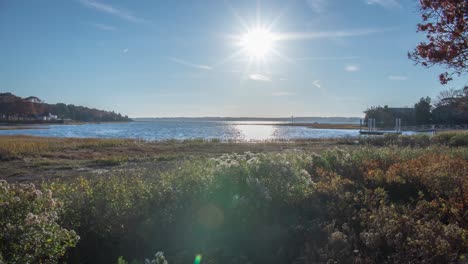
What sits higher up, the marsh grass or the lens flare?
the marsh grass

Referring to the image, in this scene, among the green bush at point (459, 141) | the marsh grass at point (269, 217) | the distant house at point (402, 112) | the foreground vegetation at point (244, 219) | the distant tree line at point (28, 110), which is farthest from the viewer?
the distant tree line at point (28, 110)

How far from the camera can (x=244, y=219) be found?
5797 mm

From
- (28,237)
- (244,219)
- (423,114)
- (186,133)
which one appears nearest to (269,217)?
(244,219)

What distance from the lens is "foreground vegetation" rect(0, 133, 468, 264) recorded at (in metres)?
4.23

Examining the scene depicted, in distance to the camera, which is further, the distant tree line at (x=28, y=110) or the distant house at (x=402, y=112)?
the distant tree line at (x=28, y=110)

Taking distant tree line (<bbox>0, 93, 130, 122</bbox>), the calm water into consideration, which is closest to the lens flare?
the calm water

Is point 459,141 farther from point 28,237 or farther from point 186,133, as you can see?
point 186,133

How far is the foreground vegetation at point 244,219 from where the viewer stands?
423 cm

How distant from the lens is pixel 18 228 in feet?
13.0

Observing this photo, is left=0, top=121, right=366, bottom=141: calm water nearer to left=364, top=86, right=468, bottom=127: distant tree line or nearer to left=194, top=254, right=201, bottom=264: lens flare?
left=364, top=86, right=468, bottom=127: distant tree line

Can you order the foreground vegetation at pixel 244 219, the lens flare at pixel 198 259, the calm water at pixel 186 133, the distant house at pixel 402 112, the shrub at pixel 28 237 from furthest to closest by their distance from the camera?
the distant house at pixel 402 112 → the calm water at pixel 186 133 → the lens flare at pixel 198 259 → the foreground vegetation at pixel 244 219 → the shrub at pixel 28 237

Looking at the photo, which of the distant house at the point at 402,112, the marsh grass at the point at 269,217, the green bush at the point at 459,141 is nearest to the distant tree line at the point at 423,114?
the distant house at the point at 402,112

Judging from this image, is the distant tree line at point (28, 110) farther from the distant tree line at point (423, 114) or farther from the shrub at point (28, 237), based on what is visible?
the shrub at point (28, 237)

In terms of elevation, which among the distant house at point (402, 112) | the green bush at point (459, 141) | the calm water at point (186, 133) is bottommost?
the calm water at point (186, 133)
